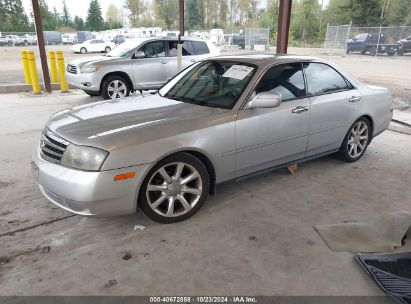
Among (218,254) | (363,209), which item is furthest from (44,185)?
(363,209)

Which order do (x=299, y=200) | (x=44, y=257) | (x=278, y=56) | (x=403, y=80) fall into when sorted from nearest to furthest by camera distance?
(x=44, y=257)
(x=299, y=200)
(x=278, y=56)
(x=403, y=80)

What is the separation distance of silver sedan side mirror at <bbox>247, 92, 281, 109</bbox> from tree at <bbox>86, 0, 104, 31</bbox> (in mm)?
85378

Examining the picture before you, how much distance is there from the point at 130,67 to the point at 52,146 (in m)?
6.05

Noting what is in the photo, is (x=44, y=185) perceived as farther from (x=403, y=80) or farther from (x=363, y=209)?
(x=403, y=80)

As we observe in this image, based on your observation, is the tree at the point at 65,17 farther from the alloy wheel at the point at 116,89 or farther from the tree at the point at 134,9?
the alloy wheel at the point at 116,89

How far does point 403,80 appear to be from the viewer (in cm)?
→ 1348

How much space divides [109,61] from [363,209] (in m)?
6.92

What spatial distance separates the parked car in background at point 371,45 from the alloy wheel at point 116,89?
924 inches

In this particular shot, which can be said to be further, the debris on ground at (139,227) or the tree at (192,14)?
the tree at (192,14)

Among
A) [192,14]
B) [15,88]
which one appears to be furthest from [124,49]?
[192,14]

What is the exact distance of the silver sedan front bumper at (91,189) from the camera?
2.65 m

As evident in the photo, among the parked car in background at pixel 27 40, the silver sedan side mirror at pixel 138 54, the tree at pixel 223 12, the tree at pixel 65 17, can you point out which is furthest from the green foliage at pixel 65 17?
the silver sedan side mirror at pixel 138 54

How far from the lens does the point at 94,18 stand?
80.3m

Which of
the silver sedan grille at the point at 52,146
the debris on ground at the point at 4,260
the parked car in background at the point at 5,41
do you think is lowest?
the parked car in background at the point at 5,41
